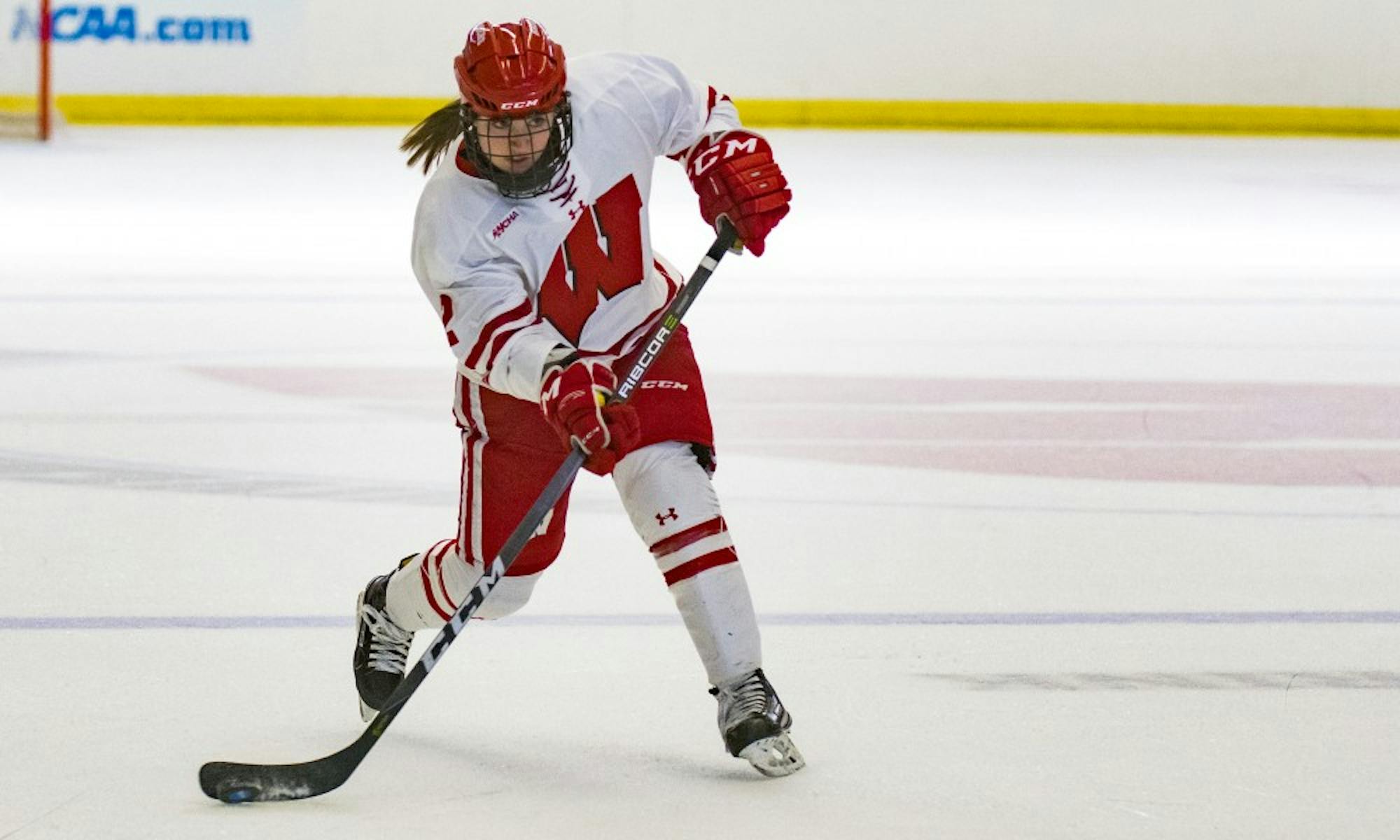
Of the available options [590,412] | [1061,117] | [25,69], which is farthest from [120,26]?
[590,412]

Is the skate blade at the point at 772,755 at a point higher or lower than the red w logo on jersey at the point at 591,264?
lower

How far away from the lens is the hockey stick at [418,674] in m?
2.09

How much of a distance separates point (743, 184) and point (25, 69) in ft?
29.3

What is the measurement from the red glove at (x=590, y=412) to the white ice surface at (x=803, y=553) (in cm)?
35

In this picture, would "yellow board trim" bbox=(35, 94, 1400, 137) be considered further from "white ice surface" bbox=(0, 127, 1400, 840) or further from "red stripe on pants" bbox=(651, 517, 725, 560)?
"red stripe on pants" bbox=(651, 517, 725, 560)

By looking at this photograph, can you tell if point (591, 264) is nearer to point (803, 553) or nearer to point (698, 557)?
point (698, 557)

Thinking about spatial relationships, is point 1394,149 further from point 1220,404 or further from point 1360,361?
point 1220,404

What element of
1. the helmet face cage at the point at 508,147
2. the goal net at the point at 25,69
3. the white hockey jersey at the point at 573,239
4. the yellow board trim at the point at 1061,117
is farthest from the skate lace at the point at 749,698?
the yellow board trim at the point at 1061,117

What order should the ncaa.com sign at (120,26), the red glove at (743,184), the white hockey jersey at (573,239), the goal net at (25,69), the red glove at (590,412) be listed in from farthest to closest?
the ncaa.com sign at (120,26)
the goal net at (25,69)
the red glove at (743,184)
the white hockey jersey at (573,239)
the red glove at (590,412)

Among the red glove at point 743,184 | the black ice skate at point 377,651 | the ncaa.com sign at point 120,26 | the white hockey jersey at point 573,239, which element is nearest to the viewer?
the white hockey jersey at point 573,239

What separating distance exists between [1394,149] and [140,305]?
23.2 feet

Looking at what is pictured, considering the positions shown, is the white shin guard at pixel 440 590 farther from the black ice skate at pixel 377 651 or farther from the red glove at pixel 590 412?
the red glove at pixel 590 412

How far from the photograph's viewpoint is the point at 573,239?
2223 mm

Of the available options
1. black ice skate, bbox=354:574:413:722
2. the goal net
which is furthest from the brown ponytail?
the goal net
